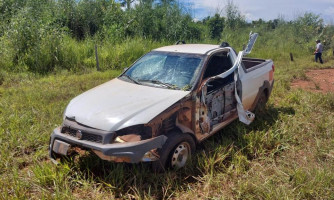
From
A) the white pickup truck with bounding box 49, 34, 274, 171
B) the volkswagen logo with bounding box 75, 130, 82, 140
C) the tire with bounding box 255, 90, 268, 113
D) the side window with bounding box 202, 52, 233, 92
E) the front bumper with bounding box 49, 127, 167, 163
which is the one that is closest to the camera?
the front bumper with bounding box 49, 127, 167, 163

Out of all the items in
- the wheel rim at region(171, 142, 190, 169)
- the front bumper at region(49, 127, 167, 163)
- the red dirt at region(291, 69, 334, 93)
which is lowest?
the red dirt at region(291, 69, 334, 93)

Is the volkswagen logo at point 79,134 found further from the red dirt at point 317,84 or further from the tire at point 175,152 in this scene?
the red dirt at point 317,84

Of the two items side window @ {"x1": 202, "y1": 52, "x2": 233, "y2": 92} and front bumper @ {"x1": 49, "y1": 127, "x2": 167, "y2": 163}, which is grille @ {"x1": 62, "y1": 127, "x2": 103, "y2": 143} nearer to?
front bumper @ {"x1": 49, "y1": 127, "x2": 167, "y2": 163}

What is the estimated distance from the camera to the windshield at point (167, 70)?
13.2 feet

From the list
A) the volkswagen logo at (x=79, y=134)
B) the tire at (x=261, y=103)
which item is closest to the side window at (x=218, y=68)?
the tire at (x=261, y=103)

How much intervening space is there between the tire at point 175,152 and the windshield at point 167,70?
722 mm

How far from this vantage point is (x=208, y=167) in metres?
3.57

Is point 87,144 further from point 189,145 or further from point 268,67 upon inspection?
point 268,67

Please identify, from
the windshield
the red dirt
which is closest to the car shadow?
the windshield

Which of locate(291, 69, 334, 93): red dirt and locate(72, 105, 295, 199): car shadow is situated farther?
locate(291, 69, 334, 93): red dirt

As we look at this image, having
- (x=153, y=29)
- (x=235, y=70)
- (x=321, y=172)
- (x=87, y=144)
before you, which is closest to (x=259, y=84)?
(x=235, y=70)

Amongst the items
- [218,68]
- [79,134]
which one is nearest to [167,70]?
[218,68]

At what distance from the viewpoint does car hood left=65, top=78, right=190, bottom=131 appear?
3.19 m

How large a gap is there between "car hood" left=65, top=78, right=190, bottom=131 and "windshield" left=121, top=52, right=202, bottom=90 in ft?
0.65
